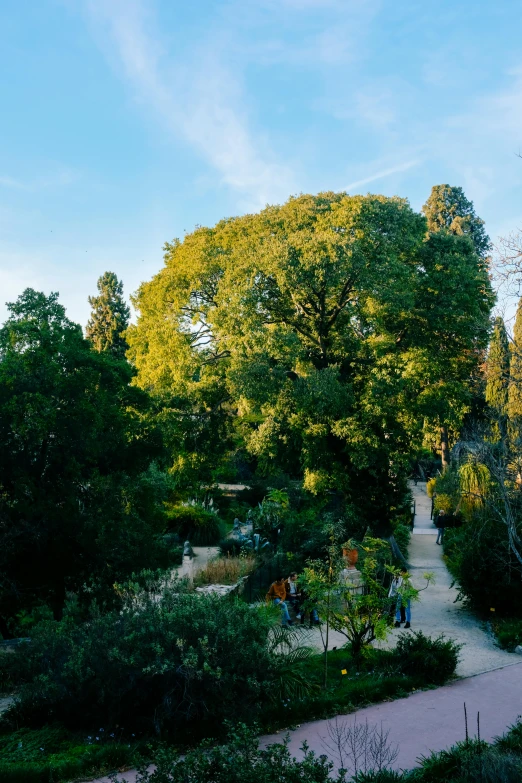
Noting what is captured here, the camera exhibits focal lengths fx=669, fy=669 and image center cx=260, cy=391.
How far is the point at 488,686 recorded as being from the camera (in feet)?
33.1

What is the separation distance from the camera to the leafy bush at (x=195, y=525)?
22.1 m

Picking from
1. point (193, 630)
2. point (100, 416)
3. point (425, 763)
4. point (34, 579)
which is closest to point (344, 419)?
point (100, 416)

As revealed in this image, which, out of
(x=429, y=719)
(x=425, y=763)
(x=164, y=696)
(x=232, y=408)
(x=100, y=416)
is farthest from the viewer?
(x=232, y=408)

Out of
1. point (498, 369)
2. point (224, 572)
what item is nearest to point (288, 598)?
point (224, 572)

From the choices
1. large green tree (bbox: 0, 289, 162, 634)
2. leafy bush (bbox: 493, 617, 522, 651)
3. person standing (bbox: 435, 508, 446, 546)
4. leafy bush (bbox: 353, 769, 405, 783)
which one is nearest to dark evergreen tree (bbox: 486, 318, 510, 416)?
person standing (bbox: 435, 508, 446, 546)

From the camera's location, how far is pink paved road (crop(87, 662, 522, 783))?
7.97 metres

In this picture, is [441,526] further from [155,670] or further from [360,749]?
[155,670]

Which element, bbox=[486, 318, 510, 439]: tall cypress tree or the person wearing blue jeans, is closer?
bbox=[486, 318, 510, 439]: tall cypress tree

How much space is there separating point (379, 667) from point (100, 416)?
252 inches

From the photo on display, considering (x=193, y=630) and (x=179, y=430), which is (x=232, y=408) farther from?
(x=193, y=630)

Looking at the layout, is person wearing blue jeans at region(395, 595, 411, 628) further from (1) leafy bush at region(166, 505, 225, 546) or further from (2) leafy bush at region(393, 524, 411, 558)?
(1) leafy bush at region(166, 505, 225, 546)

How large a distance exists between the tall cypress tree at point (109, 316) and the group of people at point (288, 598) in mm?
30860

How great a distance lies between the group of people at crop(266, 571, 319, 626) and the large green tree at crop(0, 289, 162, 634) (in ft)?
9.72

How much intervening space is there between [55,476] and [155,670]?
16.7 ft
